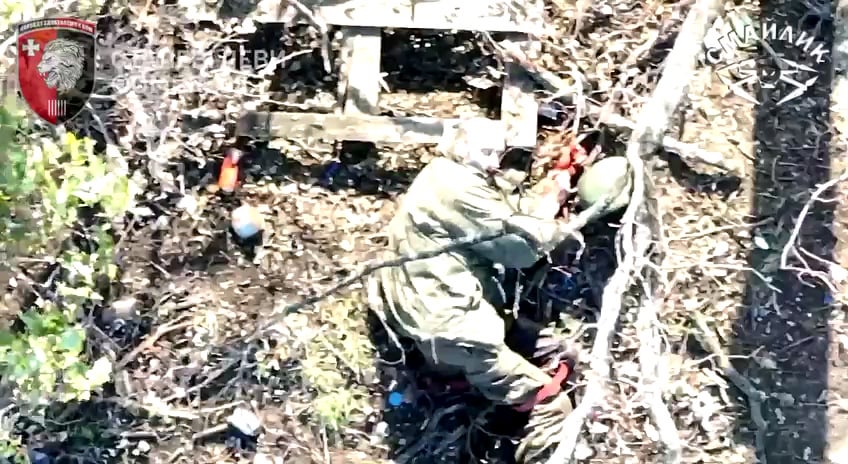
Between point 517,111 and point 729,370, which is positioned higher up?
point 517,111

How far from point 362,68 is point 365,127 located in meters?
0.17

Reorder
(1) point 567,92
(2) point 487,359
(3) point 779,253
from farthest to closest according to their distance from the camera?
(3) point 779,253 → (1) point 567,92 → (2) point 487,359

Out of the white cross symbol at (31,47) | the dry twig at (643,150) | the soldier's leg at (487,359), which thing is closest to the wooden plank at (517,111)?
the dry twig at (643,150)

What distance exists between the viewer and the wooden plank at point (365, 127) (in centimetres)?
301

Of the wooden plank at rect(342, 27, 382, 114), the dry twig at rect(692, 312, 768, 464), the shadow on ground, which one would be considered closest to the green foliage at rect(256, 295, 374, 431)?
the wooden plank at rect(342, 27, 382, 114)

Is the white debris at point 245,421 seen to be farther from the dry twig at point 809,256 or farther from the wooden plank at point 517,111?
the dry twig at point 809,256

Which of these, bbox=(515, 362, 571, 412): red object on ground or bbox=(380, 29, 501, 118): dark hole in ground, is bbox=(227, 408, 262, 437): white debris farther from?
bbox=(380, 29, 501, 118): dark hole in ground

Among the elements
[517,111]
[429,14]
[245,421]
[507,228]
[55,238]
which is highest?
[429,14]

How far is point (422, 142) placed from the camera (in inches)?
120

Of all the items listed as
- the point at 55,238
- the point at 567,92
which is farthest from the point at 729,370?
the point at 55,238

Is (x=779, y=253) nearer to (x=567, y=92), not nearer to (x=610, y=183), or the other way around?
(x=610, y=183)

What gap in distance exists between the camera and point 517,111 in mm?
3012

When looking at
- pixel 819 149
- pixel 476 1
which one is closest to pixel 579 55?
pixel 476 1

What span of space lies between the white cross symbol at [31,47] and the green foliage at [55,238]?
0.61 feet
